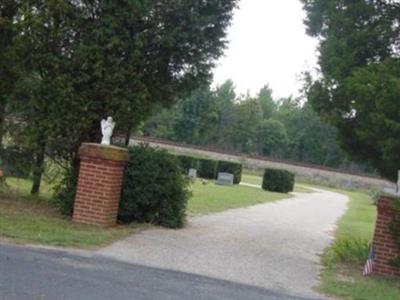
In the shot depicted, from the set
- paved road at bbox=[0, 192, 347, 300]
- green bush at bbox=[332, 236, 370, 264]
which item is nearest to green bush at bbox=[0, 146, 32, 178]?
paved road at bbox=[0, 192, 347, 300]

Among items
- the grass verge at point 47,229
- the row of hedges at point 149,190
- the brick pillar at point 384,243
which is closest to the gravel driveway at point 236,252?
the grass verge at point 47,229

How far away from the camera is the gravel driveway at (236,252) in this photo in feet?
29.3

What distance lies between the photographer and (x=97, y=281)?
7047 millimetres

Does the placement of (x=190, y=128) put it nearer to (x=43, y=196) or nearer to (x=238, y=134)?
(x=238, y=134)

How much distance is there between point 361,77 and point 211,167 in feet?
104

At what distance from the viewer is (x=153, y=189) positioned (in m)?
12.7

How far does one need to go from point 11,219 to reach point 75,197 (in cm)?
155

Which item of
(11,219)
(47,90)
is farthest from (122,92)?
(11,219)

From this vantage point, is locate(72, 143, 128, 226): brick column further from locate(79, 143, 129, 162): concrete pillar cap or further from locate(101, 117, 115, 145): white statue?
locate(101, 117, 115, 145): white statue

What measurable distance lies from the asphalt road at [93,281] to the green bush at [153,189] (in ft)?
12.7

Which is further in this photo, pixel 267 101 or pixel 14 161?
pixel 267 101

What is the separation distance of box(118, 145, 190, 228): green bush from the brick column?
0.89 meters

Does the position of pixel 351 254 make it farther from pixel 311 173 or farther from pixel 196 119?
pixel 196 119

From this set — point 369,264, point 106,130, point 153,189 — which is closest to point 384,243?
point 369,264
